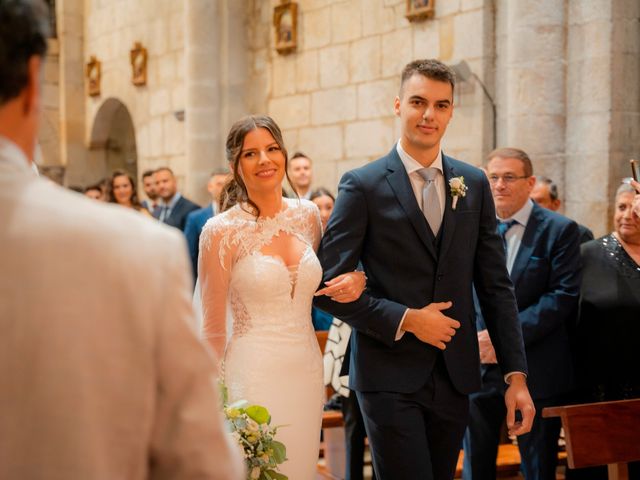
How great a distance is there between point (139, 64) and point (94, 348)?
12.1 metres

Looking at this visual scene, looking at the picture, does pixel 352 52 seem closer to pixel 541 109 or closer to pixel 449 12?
pixel 449 12

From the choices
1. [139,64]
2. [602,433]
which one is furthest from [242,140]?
[139,64]

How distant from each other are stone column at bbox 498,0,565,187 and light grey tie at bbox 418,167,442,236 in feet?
12.5

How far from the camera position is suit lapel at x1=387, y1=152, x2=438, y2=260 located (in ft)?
10.5

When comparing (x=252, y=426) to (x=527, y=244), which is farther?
(x=527, y=244)

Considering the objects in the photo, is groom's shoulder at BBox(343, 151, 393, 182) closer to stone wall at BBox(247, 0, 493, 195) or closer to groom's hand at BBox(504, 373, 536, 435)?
groom's hand at BBox(504, 373, 536, 435)

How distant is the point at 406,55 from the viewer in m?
8.56

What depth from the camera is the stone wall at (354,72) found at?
25.5 ft

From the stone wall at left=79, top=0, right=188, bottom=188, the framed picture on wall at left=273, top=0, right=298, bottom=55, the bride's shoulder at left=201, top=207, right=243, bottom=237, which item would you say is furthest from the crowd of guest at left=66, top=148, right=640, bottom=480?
the stone wall at left=79, top=0, right=188, bottom=188

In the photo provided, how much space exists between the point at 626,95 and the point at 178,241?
6.03 m

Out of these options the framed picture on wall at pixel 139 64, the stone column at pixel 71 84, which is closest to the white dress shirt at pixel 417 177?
the framed picture on wall at pixel 139 64

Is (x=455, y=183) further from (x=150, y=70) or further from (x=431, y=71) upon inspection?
(x=150, y=70)

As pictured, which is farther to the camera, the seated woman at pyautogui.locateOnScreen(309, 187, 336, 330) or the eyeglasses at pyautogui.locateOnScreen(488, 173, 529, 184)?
the seated woman at pyautogui.locateOnScreen(309, 187, 336, 330)

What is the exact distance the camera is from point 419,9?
8.26m
